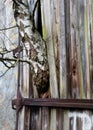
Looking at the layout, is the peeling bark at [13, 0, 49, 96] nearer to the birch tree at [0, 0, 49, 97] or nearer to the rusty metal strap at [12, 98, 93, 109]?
the birch tree at [0, 0, 49, 97]

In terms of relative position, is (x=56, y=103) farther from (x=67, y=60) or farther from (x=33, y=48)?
(x=33, y=48)

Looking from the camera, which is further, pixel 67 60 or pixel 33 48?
pixel 33 48

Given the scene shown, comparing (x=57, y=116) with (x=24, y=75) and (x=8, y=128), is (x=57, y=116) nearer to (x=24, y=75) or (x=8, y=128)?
(x=24, y=75)

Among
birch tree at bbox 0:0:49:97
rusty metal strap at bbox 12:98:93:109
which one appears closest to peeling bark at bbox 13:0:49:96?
birch tree at bbox 0:0:49:97

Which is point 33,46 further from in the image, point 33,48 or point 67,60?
point 67,60

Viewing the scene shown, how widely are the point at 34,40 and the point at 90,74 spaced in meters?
0.56

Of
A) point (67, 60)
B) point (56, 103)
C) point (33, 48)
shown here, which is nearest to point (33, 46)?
point (33, 48)

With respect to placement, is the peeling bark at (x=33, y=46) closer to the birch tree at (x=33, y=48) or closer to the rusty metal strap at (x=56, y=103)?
the birch tree at (x=33, y=48)

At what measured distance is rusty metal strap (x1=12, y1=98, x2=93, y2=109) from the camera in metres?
2.28

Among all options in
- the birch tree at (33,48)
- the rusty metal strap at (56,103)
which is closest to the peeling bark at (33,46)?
the birch tree at (33,48)

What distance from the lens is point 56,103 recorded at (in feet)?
8.01

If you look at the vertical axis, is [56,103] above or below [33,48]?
below

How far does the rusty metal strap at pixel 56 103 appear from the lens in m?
2.28

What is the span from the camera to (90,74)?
2.31m
